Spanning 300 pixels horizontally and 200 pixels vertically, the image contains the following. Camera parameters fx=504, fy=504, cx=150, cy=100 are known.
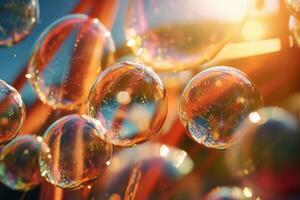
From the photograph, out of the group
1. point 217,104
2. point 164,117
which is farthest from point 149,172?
point 217,104

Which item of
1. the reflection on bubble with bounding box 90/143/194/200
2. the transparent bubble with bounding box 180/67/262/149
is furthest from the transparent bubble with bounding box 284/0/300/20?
the reflection on bubble with bounding box 90/143/194/200

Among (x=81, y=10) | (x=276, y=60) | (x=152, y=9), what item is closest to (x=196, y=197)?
(x=152, y=9)

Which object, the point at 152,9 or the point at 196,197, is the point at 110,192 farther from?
the point at 152,9

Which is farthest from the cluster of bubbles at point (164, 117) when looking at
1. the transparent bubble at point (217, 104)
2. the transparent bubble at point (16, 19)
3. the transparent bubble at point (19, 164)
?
the transparent bubble at point (19, 164)

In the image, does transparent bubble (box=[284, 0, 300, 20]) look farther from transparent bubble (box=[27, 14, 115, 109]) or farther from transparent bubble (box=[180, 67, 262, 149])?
transparent bubble (box=[27, 14, 115, 109])

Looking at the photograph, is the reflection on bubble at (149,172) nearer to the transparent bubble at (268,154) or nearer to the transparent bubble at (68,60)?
the transparent bubble at (268,154)
